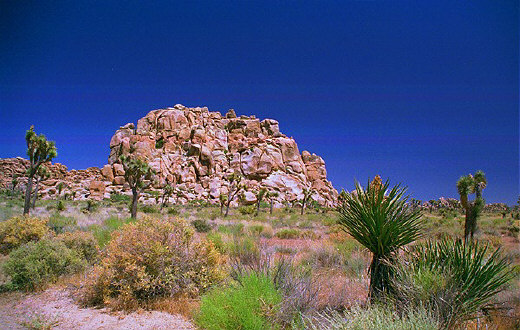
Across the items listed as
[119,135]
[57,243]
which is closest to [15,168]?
[119,135]

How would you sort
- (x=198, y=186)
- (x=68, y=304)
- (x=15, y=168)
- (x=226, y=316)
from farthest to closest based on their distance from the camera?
1. (x=15, y=168)
2. (x=198, y=186)
3. (x=68, y=304)
4. (x=226, y=316)

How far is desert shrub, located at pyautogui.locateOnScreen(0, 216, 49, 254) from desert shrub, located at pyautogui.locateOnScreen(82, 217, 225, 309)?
216 inches

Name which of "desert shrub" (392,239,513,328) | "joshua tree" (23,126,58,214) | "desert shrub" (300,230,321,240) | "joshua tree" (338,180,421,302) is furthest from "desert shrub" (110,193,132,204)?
"desert shrub" (392,239,513,328)

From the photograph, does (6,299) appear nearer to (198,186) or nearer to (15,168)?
(198,186)

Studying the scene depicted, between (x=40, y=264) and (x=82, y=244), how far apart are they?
5.78ft

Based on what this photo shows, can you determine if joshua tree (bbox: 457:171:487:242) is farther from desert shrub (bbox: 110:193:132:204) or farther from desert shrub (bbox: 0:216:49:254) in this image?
desert shrub (bbox: 110:193:132:204)

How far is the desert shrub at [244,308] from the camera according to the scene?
402cm

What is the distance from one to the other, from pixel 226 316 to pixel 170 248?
8.87 feet

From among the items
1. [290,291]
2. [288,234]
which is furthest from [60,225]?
[290,291]

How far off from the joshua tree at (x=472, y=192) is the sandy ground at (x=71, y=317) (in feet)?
56.2

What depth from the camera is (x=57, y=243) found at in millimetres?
8109

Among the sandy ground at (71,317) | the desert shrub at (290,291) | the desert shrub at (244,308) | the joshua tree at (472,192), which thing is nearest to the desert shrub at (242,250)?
the desert shrub at (290,291)

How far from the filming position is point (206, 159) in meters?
75.7

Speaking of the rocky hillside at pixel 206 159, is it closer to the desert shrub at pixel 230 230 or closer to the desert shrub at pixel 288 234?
the desert shrub at pixel 288 234
